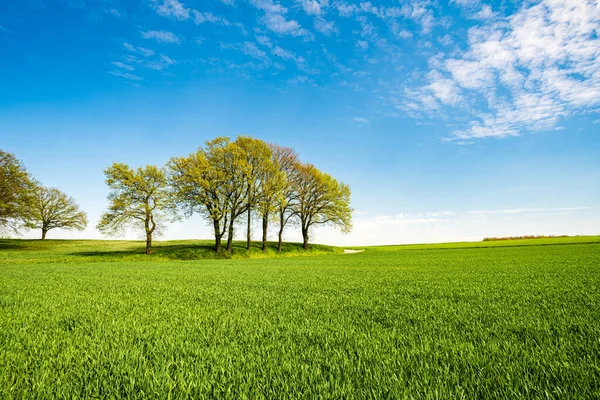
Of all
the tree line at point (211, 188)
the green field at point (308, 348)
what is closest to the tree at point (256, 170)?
the tree line at point (211, 188)

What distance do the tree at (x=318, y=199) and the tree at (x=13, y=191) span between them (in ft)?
133

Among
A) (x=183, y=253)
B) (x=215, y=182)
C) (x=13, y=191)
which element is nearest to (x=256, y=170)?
(x=215, y=182)

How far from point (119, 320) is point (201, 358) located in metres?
2.71

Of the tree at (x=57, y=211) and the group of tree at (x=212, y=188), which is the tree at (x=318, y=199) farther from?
the tree at (x=57, y=211)

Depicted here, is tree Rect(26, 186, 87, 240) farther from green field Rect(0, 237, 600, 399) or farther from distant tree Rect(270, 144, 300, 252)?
green field Rect(0, 237, 600, 399)

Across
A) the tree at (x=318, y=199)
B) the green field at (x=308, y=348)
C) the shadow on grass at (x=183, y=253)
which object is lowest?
the shadow on grass at (x=183, y=253)

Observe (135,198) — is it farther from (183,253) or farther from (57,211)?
(57,211)

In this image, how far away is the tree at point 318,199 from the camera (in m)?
47.3

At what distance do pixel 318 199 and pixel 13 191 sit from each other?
45.3 meters

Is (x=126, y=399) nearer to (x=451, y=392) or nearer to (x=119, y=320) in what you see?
(x=451, y=392)

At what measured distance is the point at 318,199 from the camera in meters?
48.3

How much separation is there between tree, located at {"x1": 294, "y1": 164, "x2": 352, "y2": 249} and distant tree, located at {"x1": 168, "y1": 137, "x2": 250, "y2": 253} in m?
10.8

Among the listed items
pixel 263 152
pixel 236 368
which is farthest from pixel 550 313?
pixel 263 152

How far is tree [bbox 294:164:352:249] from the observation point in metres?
47.3
